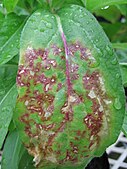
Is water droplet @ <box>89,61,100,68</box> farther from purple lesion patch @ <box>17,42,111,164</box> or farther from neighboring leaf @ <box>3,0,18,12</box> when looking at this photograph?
neighboring leaf @ <box>3,0,18,12</box>

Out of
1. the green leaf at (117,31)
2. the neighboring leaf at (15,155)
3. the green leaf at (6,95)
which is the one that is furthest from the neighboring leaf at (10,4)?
the green leaf at (117,31)

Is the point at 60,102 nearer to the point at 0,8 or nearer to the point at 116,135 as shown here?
the point at 116,135

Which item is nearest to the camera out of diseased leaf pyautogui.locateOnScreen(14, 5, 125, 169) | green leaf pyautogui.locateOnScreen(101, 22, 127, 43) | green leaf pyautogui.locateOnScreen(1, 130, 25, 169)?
diseased leaf pyautogui.locateOnScreen(14, 5, 125, 169)

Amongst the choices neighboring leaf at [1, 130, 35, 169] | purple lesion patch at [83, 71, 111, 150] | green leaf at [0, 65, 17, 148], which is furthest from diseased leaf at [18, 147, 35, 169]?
purple lesion patch at [83, 71, 111, 150]

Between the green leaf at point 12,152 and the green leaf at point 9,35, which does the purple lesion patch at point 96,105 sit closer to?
the green leaf at point 9,35

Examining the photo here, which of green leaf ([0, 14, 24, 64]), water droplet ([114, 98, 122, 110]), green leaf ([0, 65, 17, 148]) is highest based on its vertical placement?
green leaf ([0, 14, 24, 64])

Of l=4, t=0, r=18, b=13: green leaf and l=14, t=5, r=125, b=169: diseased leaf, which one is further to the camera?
l=4, t=0, r=18, b=13: green leaf
